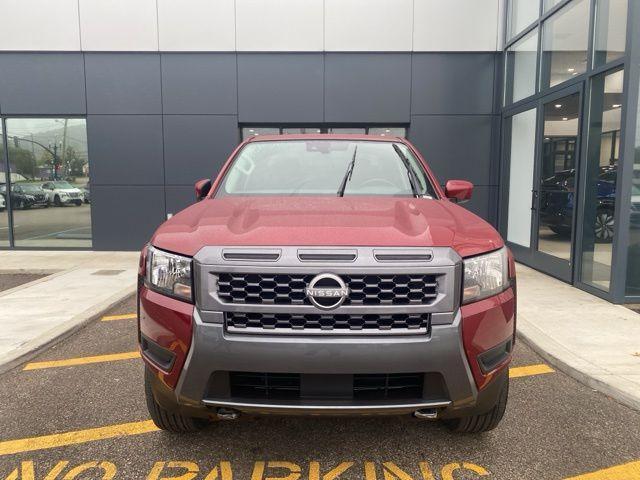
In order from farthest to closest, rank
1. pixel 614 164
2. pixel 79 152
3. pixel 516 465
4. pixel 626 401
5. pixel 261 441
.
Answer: pixel 79 152
pixel 614 164
pixel 626 401
pixel 261 441
pixel 516 465

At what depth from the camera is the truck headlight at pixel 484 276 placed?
210 cm

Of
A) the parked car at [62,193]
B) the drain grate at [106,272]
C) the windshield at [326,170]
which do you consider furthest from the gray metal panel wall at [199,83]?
the windshield at [326,170]

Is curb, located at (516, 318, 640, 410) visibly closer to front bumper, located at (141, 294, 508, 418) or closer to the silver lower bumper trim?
front bumper, located at (141, 294, 508, 418)

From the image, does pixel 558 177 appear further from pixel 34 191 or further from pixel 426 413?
pixel 34 191

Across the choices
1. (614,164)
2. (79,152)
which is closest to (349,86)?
(614,164)

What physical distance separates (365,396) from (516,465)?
1.09 meters

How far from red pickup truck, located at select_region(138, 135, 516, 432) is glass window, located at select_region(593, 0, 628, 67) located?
4.93m

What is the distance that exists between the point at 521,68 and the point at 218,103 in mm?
5798

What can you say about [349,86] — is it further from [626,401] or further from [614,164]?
[626,401]

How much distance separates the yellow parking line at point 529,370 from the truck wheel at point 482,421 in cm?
129

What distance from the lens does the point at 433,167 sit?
30.9ft

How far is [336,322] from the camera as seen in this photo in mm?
2029

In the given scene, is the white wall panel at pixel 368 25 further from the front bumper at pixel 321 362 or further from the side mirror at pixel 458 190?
the front bumper at pixel 321 362

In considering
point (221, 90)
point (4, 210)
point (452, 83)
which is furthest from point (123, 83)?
point (452, 83)
